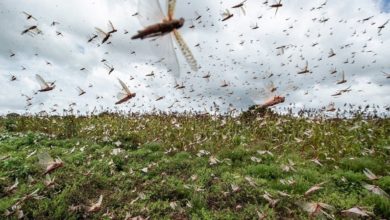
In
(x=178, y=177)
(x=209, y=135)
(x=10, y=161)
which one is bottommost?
(x=209, y=135)

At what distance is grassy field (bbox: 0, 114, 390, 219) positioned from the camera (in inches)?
263

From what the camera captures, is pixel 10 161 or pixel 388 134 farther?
pixel 388 134

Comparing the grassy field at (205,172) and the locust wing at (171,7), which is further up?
the locust wing at (171,7)

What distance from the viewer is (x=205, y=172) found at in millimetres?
8523

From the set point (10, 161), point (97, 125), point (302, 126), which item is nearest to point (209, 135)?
point (302, 126)

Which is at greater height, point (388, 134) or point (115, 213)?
point (115, 213)

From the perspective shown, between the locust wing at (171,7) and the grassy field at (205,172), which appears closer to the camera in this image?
the locust wing at (171,7)

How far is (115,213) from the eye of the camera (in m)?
6.75

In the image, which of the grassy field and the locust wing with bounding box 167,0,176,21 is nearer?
the locust wing with bounding box 167,0,176,21

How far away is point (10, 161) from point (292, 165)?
6.45 meters

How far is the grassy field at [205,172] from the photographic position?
6.67 m

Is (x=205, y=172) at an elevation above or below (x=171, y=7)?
below

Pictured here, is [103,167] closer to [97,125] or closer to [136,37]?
[97,125]

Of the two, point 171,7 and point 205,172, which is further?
point 205,172
